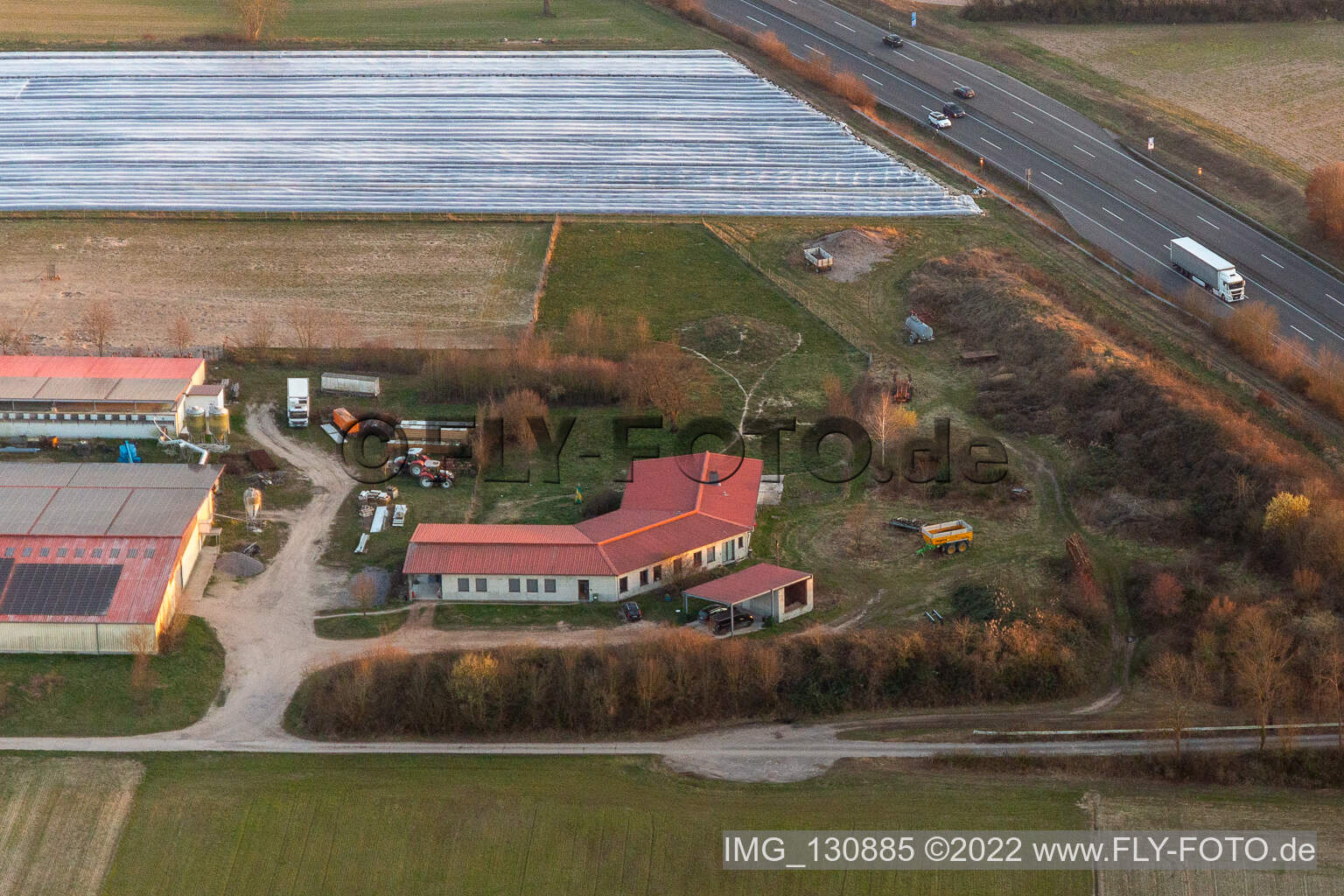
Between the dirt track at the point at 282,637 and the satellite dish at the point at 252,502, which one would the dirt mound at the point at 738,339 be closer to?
the dirt track at the point at 282,637

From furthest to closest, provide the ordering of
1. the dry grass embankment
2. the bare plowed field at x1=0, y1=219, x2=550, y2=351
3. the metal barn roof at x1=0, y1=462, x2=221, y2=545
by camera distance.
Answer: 1. the dry grass embankment
2. the bare plowed field at x1=0, y1=219, x2=550, y2=351
3. the metal barn roof at x1=0, y1=462, x2=221, y2=545

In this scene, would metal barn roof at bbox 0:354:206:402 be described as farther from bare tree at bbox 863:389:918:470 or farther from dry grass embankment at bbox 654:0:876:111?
dry grass embankment at bbox 654:0:876:111

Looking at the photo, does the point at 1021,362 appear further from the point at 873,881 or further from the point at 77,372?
the point at 77,372

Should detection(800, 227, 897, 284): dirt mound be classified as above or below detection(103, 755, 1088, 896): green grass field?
above

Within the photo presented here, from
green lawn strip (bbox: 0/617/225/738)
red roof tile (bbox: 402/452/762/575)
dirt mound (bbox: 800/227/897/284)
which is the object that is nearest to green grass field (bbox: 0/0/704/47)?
dirt mound (bbox: 800/227/897/284)

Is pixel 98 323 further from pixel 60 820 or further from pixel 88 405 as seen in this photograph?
pixel 60 820

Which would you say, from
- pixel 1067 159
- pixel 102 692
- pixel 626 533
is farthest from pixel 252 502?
pixel 1067 159

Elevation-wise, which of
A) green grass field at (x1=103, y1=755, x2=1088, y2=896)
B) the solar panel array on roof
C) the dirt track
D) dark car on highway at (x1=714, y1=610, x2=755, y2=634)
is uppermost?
the solar panel array on roof

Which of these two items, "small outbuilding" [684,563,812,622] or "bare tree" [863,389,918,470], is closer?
"small outbuilding" [684,563,812,622]
